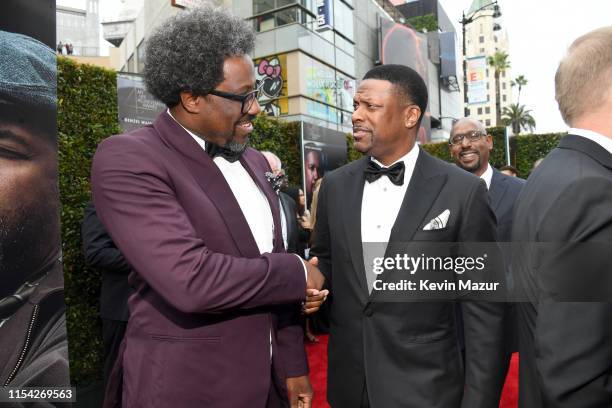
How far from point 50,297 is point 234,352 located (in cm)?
162

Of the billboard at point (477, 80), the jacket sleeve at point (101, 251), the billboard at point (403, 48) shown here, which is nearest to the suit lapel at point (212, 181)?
the jacket sleeve at point (101, 251)

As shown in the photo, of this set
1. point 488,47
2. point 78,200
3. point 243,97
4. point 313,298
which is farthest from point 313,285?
point 488,47

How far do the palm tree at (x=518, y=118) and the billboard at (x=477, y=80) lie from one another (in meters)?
48.8

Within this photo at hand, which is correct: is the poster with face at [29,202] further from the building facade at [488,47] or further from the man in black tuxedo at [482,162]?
the building facade at [488,47]

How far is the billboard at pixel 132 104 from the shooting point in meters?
5.36

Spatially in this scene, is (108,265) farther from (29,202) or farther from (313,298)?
(313,298)

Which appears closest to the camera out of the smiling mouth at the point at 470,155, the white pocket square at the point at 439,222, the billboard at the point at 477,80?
the white pocket square at the point at 439,222

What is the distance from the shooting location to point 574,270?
4.13 ft

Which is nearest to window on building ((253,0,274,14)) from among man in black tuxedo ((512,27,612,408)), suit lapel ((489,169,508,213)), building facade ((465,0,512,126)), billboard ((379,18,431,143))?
billboard ((379,18,431,143))

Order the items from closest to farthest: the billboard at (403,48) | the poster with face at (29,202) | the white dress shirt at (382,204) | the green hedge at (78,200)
A: 1. the white dress shirt at (382,204)
2. the poster with face at (29,202)
3. the green hedge at (78,200)
4. the billboard at (403,48)

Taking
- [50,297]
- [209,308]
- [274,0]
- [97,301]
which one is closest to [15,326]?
[50,297]

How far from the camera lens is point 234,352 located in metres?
1.63

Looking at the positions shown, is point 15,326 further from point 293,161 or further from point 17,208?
point 293,161

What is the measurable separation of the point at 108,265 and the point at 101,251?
139 millimetres
